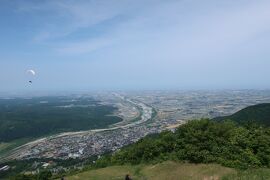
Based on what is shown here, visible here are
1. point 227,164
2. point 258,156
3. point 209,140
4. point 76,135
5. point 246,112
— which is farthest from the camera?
point 76,135

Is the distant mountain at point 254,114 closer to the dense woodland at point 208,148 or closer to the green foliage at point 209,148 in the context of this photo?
the dense woodland at point 208,148

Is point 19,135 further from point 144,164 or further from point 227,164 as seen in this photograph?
point 227,164

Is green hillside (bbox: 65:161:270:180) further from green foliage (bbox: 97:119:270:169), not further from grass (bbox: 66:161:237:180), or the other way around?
green foliage (bbox: 97:119:270:169)

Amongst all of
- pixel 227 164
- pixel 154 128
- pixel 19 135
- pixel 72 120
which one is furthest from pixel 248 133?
pixel 72 120

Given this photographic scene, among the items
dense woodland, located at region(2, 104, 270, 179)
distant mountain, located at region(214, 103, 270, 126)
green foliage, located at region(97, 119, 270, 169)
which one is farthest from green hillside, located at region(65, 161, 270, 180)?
distant mountain, located at region(214, 103, 270, 126)

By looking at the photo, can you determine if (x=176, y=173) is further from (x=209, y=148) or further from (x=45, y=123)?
(x=45, y=123)

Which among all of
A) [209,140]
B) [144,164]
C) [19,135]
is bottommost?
[19,135]
